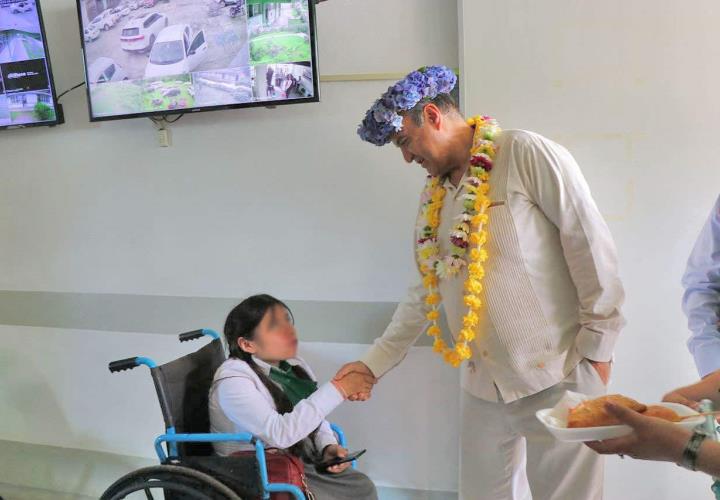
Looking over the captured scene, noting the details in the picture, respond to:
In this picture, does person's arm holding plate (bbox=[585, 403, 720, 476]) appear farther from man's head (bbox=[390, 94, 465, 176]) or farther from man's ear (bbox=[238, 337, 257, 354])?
man's ear (bbox=[238, 337, 257, 354])

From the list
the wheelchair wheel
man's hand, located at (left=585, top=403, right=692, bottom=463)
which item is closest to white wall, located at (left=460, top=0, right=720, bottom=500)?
man's hand, located at (left=585, top=403, right=692, bottom=463)

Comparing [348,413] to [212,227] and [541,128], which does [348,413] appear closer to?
[212,227]

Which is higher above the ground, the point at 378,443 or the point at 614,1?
the point at 614,1

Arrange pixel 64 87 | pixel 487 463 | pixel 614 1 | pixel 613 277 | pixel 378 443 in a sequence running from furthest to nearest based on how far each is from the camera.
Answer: pixel 64 87, pixel 378 443, pixel 614 1, pixel 487 463, pixel 613 277

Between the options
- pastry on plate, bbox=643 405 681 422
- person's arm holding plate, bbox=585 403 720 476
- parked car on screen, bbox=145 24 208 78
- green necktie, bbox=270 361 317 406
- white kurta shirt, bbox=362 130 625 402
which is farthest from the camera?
parked car on screen, bbox=145 24 208 78

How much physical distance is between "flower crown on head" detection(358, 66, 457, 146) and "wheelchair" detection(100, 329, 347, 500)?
3.04ft

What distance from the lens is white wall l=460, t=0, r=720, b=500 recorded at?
66.5 inches

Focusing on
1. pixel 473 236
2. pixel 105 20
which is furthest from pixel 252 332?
pixel 105 20

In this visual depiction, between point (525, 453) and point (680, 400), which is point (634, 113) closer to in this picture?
point (680, 400)

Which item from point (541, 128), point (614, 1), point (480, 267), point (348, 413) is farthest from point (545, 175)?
point (348, 413)

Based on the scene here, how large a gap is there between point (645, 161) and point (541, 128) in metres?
0.34

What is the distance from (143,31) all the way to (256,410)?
1602mm

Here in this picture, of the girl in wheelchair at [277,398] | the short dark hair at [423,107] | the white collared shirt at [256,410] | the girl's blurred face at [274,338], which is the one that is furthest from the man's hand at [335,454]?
the short dark hair at [423,107]

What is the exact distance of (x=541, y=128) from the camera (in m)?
1.80
